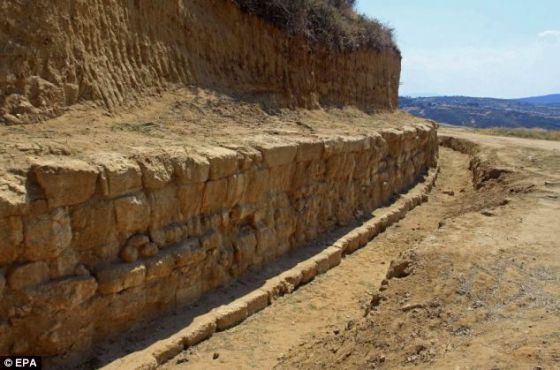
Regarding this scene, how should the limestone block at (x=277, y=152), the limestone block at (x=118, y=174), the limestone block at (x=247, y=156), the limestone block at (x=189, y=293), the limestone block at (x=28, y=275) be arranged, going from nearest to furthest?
1. the limestone block at (x=28, y=275)
2. the limestone block at (x=118, y=174)
3. the limestone block at (x=189, y=293)
4. the limestone block at (x=247, y=156)
5. the limestone block at (x=277, y=152)

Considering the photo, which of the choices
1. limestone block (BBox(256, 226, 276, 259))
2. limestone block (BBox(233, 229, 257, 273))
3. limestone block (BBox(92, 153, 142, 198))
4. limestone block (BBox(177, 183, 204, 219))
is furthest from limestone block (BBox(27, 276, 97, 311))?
limestone block (BBox(256, 226, 276, 259))

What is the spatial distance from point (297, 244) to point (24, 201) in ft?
17.1

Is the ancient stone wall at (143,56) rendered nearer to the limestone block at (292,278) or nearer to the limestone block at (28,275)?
the limestone block at (28,275)

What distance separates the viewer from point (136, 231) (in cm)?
582

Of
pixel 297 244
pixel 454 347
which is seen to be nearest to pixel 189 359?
pixel 454 347

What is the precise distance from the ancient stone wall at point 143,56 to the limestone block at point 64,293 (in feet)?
7.67

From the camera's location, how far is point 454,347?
185 inches

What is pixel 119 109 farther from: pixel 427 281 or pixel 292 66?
pixel 292 66

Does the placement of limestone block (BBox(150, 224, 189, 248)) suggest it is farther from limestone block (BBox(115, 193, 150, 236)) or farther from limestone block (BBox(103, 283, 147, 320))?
limestone block (BBox(103, 283, 147, 320))

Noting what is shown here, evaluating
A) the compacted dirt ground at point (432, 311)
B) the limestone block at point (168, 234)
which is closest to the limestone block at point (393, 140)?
the compacted dirt ground at point (432, 311)

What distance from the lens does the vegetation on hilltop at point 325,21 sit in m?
11.9

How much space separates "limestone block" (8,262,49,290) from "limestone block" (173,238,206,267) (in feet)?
5.16

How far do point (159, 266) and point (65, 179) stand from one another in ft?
5.11

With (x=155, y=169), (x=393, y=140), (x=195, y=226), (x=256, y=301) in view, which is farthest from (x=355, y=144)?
(x=155, y=169)
